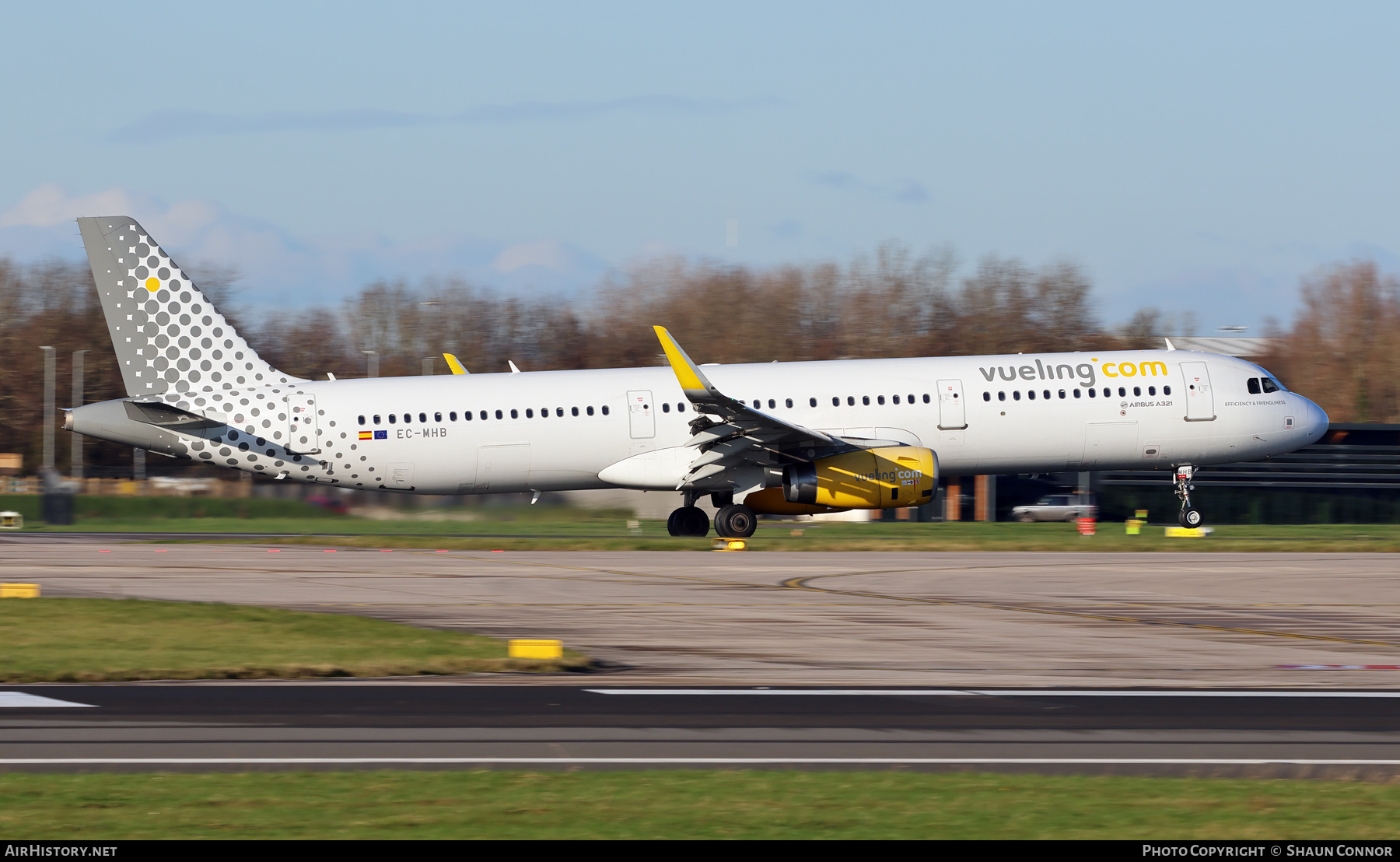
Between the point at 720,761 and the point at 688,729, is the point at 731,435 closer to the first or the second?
the point at 688,729

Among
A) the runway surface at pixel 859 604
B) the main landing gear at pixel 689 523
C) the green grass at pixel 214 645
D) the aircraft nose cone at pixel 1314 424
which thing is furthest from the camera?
the aircraft nose cone at pixel 1314 424

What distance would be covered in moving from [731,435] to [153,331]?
510 inches

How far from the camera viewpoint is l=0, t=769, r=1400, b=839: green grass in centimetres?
809

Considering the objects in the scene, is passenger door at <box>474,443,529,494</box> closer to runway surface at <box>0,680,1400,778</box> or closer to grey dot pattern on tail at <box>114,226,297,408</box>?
grey dot pattern on tail at <box>114,226,297,408</box>

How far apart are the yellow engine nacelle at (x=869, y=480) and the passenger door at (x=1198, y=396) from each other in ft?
21.8

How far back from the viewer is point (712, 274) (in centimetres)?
9525

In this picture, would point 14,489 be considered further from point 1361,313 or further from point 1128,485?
point 1361,313

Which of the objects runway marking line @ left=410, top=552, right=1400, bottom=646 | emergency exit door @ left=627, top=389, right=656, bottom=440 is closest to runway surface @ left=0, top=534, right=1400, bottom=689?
runway marking line @ left=410, top=552, right=1400, bottom=646

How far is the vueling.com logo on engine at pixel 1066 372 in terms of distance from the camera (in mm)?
35375

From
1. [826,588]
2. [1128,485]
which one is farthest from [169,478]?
[826,588]

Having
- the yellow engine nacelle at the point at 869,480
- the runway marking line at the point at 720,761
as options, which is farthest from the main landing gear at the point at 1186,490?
the runway marking line at the point at 720,761

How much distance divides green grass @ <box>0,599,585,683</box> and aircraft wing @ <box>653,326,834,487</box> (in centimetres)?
1400

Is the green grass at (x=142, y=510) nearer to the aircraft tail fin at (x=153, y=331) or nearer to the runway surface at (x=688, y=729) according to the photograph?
the aircraft tail fin at (x=153, y=331)

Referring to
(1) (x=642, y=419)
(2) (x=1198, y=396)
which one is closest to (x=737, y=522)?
(1) (x=642, y=419)
